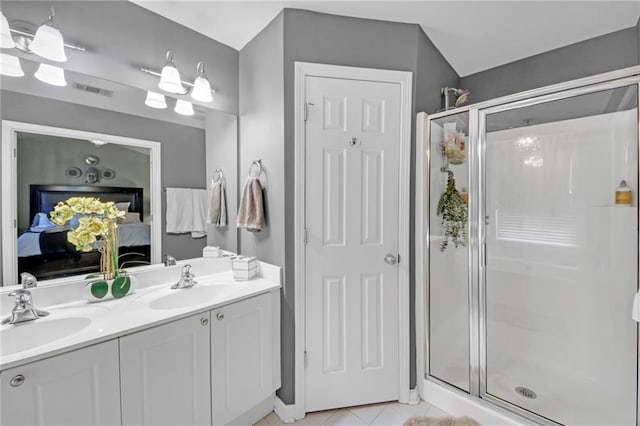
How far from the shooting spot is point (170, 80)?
163cm

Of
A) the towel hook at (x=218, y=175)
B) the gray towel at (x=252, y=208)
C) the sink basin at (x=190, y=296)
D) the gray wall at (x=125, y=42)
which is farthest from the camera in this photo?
the towel hook at (x=218, y=175)

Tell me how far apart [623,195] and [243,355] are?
2.27 meters

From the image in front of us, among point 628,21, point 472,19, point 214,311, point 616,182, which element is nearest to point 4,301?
point 214,311

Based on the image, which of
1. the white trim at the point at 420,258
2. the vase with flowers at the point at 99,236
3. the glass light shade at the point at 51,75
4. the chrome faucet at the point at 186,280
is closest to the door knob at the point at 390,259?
the white trim at the point at 420,258

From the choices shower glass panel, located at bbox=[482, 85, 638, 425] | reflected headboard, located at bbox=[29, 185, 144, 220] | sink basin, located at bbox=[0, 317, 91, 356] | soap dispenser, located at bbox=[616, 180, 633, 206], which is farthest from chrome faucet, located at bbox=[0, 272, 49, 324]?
soap dispenser, located at bbox=[616, 180, 633, 206]

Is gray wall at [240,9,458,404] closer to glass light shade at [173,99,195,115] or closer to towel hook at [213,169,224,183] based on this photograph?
towel hook at [213,169,224,183]

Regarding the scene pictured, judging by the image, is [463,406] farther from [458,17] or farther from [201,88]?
[201,88]

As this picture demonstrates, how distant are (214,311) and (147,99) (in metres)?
1.29

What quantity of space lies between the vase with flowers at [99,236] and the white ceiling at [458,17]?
1.19 metres

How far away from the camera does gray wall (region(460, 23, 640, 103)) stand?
1914mm

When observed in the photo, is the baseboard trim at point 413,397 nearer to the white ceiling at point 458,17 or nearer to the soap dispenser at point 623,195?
the soap dispenser at point 623,195

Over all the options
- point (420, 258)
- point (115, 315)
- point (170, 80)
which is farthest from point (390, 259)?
point (170, 80)

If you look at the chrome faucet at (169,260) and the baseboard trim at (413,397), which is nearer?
the chrome faucet at (169,260)

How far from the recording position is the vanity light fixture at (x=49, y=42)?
4.13ft
